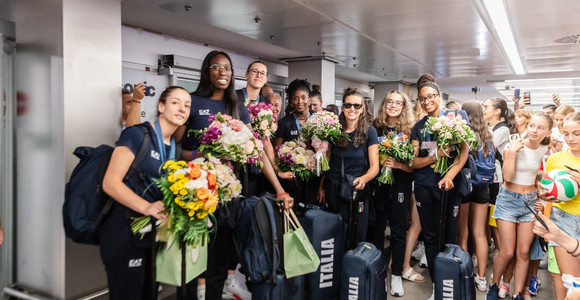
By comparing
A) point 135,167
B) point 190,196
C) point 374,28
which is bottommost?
point 190,196

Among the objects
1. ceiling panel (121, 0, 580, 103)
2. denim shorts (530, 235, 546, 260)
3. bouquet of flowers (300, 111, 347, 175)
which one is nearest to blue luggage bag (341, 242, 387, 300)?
bouquet of flowers (300, 111, 347, 175)

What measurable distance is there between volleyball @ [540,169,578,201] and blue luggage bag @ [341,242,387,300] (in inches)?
47.9

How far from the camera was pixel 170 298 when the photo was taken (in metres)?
3.51

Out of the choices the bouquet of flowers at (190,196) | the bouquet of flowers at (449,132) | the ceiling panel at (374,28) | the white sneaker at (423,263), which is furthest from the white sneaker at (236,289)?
the ceiling panel at (374,28)

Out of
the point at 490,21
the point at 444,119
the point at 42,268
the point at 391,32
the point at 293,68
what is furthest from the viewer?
the point at 293,68

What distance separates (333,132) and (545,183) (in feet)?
4.87

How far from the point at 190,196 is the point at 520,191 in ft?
8.45

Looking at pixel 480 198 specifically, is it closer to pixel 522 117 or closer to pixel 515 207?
pixel 515 207

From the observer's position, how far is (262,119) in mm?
3121

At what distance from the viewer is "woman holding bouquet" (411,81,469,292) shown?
328cm

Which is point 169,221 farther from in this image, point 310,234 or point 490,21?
point 490,21

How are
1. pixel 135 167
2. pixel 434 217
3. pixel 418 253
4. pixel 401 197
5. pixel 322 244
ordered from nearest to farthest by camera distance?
pixel 135 167 → pixel 322 244 → pixel 434 217 → pixel 401 197 → pixel 418 253

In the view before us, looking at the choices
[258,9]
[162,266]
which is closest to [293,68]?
[258,9]

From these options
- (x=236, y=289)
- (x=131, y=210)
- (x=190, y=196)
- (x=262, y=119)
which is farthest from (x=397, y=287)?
(x=131, y=210)
